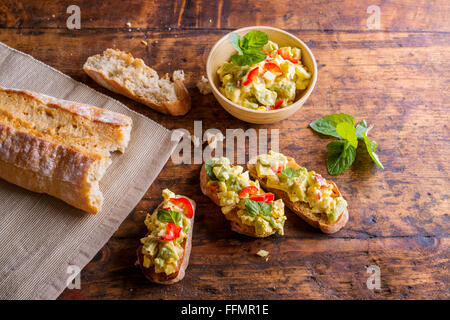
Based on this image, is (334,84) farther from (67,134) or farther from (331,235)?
(67,134)

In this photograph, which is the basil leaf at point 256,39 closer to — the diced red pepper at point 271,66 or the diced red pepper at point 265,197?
the diced red pepper at point 271,66

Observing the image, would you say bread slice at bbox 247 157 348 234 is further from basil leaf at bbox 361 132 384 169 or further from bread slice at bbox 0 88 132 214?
bread slice at bbox 0 88 132 214

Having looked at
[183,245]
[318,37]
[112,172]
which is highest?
[318,37]

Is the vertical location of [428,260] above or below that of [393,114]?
below

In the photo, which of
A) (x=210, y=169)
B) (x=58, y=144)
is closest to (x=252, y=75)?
(x=210, y=169)

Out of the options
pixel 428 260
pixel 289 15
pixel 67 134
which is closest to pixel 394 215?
pixel 428 260

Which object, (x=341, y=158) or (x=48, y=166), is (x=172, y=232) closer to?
(x=48, y=166)
